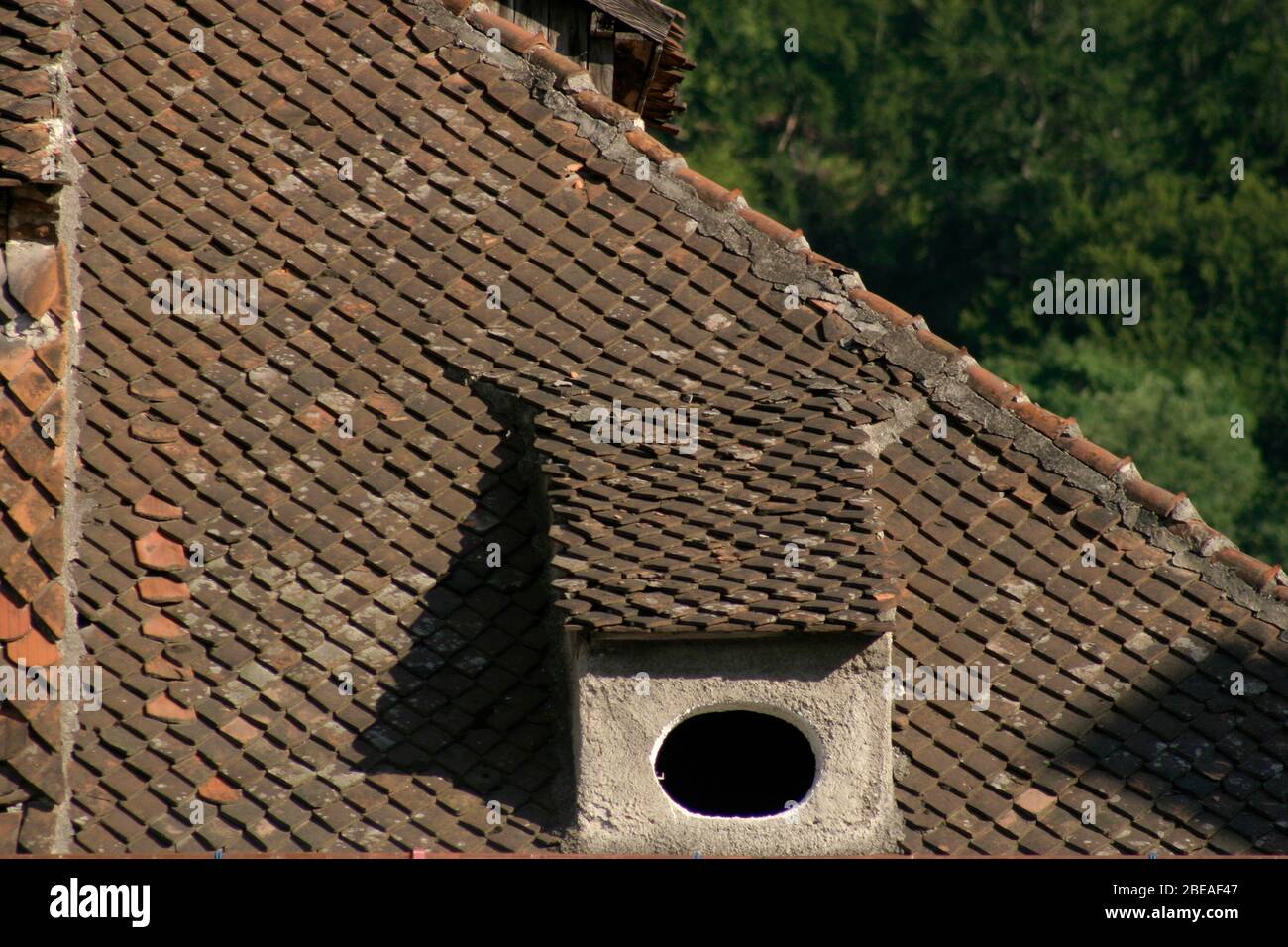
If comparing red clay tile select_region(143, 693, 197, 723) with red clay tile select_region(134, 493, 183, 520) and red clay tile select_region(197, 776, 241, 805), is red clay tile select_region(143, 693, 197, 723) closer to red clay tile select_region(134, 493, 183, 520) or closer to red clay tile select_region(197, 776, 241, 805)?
red clay tile select_region(197, 776, 241, 805)

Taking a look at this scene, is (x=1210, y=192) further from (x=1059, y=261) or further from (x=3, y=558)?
(x=3, y=558)

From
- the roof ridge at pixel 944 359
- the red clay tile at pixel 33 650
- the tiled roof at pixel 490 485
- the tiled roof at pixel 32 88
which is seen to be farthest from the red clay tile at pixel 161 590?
the roof ridge at pixel 944 359

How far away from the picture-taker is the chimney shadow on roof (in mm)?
8812

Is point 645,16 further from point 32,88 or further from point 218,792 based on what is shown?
point 218,792

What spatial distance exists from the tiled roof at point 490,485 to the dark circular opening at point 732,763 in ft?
3.51

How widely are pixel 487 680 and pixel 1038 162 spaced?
48.9 meters

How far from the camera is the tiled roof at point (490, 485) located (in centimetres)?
882

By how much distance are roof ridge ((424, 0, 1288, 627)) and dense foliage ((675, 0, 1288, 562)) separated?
122ft

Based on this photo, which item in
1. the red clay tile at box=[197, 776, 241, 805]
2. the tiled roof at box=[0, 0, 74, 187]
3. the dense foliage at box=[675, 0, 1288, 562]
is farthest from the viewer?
the dense foliage at box=[675, 0, 1288, 562]

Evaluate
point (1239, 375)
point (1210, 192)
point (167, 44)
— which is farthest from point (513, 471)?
point (1210, 192)

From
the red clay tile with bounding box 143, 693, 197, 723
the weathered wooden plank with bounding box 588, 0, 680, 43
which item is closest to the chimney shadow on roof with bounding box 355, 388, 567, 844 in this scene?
the red clay tile with bounding box 143, 693, 197, 723

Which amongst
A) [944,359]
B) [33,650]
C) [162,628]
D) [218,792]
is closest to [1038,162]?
[944,359]

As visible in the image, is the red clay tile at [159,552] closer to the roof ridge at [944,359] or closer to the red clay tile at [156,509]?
the red clay tile at [156,509]

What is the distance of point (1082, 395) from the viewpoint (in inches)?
1823
